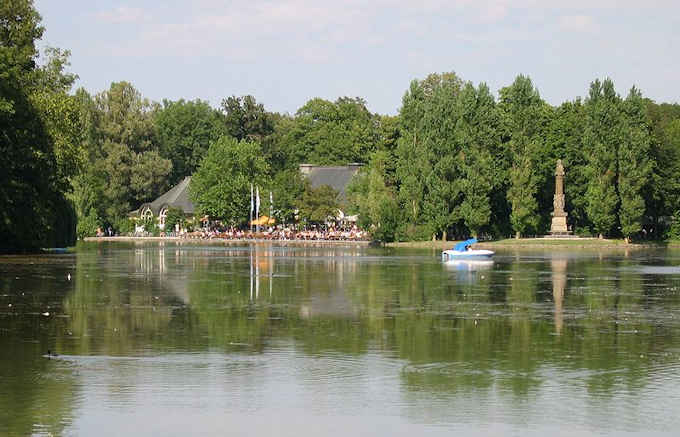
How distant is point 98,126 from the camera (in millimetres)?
145625

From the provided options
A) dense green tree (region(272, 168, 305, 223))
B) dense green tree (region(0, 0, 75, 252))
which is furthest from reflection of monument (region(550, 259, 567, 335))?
dense green tree (region(272, 168, 305, 223))

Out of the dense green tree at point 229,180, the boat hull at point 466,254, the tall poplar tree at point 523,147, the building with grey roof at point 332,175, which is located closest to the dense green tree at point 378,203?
the tall poplar tree at point 523,147

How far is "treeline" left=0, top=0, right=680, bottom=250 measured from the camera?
6956 cm

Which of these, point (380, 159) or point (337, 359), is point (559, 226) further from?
point (337, 359)

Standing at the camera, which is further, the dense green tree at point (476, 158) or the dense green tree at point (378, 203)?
the dense green tree at point (378, 203)

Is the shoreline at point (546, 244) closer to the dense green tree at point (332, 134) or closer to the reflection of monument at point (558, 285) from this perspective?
the reflection of monument at point (558, 285)

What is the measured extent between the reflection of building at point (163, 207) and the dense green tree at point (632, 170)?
223 feet

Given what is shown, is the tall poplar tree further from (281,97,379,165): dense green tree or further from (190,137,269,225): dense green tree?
(281,97,379,165): dense green tree

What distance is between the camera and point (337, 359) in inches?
896

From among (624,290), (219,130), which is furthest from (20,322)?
(219,130)

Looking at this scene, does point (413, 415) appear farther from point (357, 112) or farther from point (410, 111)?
point (357, 112)

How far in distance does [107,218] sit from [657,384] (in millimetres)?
131326

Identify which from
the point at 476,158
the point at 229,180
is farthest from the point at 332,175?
the point at 476,158

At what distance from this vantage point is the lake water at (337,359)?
55.3 ft
